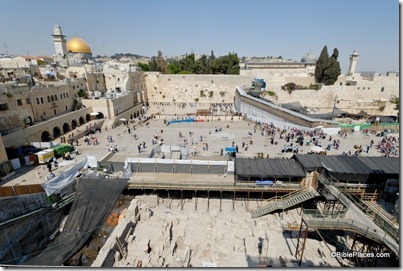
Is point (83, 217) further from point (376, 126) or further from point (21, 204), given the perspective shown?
point (376, 126)

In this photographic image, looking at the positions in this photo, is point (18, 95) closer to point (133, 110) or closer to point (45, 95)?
point (45, 95)

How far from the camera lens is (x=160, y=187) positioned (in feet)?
45.3

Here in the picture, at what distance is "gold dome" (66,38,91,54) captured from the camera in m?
48.0

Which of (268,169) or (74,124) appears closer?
(268,169)

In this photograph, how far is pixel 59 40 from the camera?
4488 centimetres

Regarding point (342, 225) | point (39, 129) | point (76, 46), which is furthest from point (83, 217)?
point (76, 46)

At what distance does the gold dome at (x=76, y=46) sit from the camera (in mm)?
48031

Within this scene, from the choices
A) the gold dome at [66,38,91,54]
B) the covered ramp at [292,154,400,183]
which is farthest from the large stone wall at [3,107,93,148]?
the gold dome at [66,38,91,54]

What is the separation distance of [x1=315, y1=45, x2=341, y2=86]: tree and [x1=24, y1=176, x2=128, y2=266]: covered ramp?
39004 millimetres

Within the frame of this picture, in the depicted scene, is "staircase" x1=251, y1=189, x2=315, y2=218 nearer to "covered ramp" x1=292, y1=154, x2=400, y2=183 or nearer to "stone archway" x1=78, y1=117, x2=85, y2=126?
"covered ramp" x1=292, y1=154, x2=400, y2=183

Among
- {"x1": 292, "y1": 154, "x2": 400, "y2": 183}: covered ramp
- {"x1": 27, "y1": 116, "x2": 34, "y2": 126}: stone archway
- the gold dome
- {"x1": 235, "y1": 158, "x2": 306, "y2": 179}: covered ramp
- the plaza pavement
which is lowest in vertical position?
the plaza pavement

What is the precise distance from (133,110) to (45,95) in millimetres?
12333

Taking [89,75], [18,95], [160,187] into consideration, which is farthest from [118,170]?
[89,75]

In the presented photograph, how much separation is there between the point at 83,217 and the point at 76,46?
1931 inches
